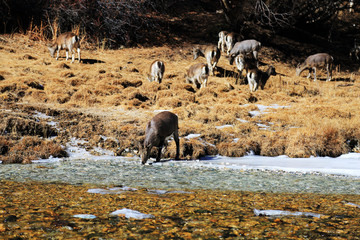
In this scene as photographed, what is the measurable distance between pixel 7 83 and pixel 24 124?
17.9 feet

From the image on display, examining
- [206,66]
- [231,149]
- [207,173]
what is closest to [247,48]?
[206,66]

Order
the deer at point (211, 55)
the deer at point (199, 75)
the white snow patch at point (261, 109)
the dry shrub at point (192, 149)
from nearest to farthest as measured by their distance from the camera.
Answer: the dry shrub at point (192, 149)
the white snow patch at point (261, 109)
the deer at point (199, 75)
the deer at point (211, 55)

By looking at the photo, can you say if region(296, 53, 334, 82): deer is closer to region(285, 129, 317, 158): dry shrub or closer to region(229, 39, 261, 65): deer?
region(229, 39, 261, 65): deer

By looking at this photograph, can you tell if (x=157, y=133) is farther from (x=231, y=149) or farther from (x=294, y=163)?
(x=294, y=163)

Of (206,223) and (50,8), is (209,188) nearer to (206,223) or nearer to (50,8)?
(206,223)

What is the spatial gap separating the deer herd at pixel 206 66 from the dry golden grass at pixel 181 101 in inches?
21.5

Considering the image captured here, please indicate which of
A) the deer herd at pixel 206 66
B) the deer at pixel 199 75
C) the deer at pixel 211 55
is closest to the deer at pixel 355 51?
the deer herd at pixel 206 66

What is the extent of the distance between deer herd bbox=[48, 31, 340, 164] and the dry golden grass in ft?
1.79

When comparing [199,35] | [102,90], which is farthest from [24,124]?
[199,35]

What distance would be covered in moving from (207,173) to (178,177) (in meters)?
0.75

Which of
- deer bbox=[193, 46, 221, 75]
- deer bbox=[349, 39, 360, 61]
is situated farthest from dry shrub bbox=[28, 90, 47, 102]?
deer bbox=[349, 39, 360, 61]

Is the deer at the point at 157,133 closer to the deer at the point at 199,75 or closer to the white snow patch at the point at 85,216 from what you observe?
the white snow patch at the point at 85,216

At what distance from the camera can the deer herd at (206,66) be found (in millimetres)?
9008

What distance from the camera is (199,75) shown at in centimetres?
1756
